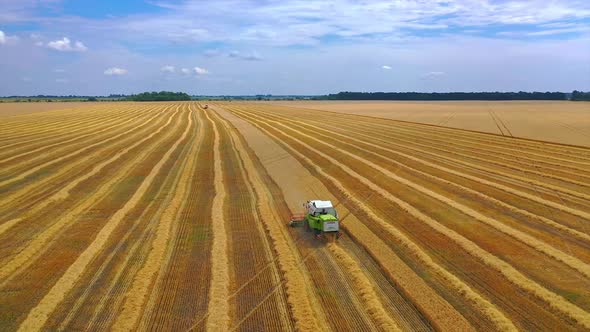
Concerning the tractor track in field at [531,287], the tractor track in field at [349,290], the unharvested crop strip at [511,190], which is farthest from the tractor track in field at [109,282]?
the unharvested crop strip at [511,190]

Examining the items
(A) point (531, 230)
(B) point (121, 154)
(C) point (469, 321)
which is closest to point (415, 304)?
(C) point (469, 321)

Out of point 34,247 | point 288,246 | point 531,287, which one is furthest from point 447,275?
point 34,247

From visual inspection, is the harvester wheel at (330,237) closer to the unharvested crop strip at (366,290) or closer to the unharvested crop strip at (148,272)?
the unharvested crop strip at (366,290)

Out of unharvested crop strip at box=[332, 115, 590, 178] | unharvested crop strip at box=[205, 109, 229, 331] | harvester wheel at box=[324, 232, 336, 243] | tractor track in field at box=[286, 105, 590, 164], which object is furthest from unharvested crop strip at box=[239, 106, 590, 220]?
unharvested crop strip at box=[205, 109, 229, 331]

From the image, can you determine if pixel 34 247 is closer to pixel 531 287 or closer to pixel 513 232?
A: pixel 531 287

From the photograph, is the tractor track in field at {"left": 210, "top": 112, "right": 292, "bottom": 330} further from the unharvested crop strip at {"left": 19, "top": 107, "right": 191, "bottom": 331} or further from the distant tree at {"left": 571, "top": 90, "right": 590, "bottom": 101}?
the distant tree at {"left": 571, "top": 90, "right": 590, "bottom": 101}

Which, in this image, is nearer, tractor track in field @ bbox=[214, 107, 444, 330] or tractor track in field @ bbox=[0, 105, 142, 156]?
tractor track in field @ bbox=[214, 107, 444, 330]
